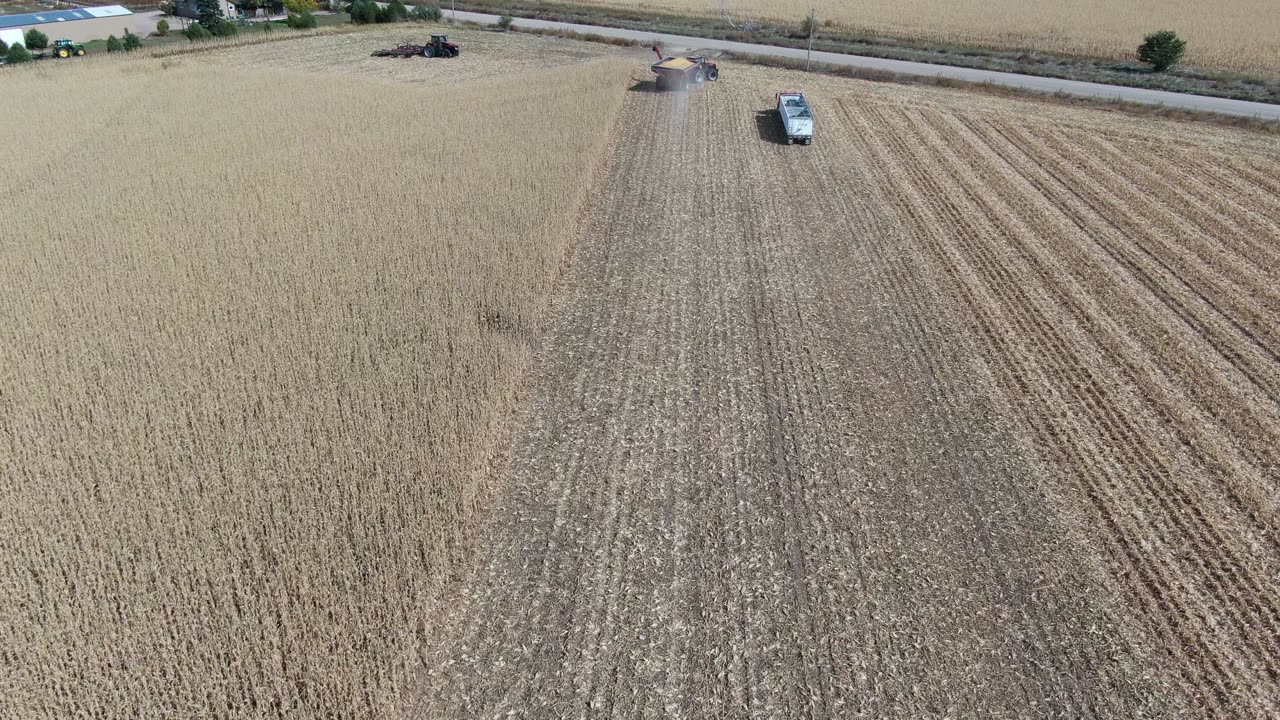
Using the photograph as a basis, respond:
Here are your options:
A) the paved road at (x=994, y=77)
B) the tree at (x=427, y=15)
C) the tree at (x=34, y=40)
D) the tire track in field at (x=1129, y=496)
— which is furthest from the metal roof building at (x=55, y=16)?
→ the tire track in field at (x=1129, y=496)

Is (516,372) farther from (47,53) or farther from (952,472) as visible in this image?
(47,53)

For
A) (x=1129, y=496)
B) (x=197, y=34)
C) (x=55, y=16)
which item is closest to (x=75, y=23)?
(x=55, y=16)

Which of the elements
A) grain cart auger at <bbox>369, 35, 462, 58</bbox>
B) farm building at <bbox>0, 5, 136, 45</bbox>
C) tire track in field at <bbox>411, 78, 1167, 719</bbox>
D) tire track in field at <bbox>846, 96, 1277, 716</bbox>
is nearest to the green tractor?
farm building at <bbox>0, 5, 136, 45</bbox>

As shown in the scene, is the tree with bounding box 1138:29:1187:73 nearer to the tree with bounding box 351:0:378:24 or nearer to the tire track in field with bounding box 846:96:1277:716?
the tire track in field with bounding box 846:96:1277:716

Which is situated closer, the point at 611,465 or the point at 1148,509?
the point at 1148,509

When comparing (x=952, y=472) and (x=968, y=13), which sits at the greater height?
(x=968, y=13)

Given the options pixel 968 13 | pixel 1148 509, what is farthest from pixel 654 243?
pixel 968 13

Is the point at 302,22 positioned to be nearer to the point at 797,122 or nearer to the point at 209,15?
the point at 209,15
